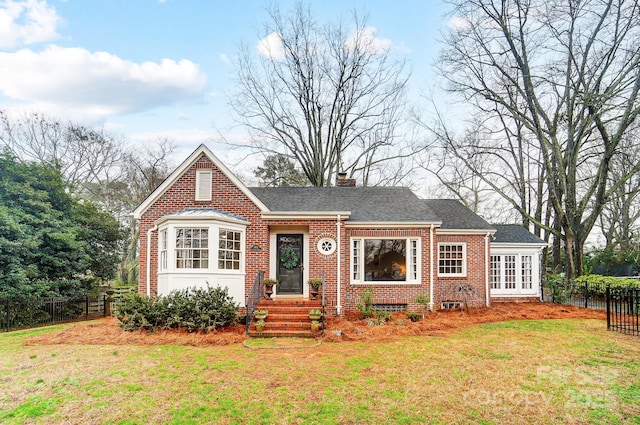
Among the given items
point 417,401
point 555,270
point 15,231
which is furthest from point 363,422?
point 555,270

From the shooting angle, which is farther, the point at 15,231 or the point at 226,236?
the point at 15,231

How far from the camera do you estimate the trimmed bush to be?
11023 mm

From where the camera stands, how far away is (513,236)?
1844 cm

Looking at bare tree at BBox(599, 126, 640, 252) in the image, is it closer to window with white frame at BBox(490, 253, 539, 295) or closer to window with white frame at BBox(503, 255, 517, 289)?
window with white frame at BBox(490, 253, 539, 295)

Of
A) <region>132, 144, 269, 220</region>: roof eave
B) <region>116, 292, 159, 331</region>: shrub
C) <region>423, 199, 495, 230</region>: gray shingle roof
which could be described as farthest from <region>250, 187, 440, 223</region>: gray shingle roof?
<region>116, 292, 159, 331</region>: shrub

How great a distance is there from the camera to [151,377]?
23.3 feet

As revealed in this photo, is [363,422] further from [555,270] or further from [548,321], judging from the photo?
[555,270]

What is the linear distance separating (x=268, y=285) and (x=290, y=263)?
5.64ft

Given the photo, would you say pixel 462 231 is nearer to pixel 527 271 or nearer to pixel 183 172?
pixel 527 271

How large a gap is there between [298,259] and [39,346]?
781 cm

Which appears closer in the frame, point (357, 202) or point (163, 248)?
point (163, 248)

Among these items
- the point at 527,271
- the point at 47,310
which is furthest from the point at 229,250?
the point at 527,271

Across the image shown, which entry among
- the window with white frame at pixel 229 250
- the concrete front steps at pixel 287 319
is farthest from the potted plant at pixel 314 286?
the window with white frame at pixel 229 250

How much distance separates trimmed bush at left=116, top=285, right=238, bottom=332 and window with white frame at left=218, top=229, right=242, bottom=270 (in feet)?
4.19
